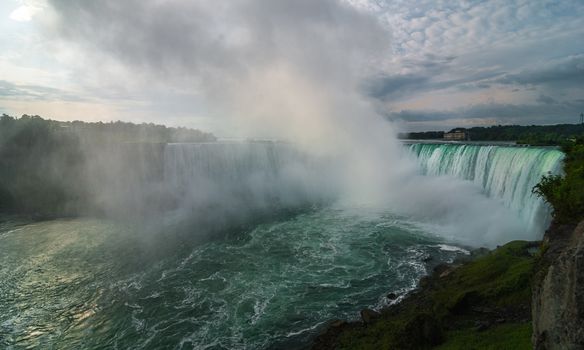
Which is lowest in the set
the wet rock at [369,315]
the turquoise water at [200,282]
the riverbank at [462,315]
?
the turquoise water at [200,282]

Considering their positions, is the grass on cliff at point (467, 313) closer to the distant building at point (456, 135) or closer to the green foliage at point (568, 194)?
the green foliage at point (568, 194)

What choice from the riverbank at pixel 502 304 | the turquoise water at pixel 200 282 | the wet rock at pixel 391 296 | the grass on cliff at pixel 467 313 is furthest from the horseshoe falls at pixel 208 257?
the grass on cliff at pixel 467 313

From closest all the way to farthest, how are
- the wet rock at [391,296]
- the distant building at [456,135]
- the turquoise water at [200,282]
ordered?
the turquoise water at [200,282], the wet rock at [391,296], the distant building at [456,135]

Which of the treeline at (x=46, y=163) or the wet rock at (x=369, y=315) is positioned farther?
the treeline at (x=46, y=163)

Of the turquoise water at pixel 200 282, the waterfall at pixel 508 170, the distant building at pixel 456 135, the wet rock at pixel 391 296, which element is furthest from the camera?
the distant building at pixel 456 135

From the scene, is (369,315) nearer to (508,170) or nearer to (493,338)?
(493,338)

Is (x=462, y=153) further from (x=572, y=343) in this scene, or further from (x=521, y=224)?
(x=572, y=343)
